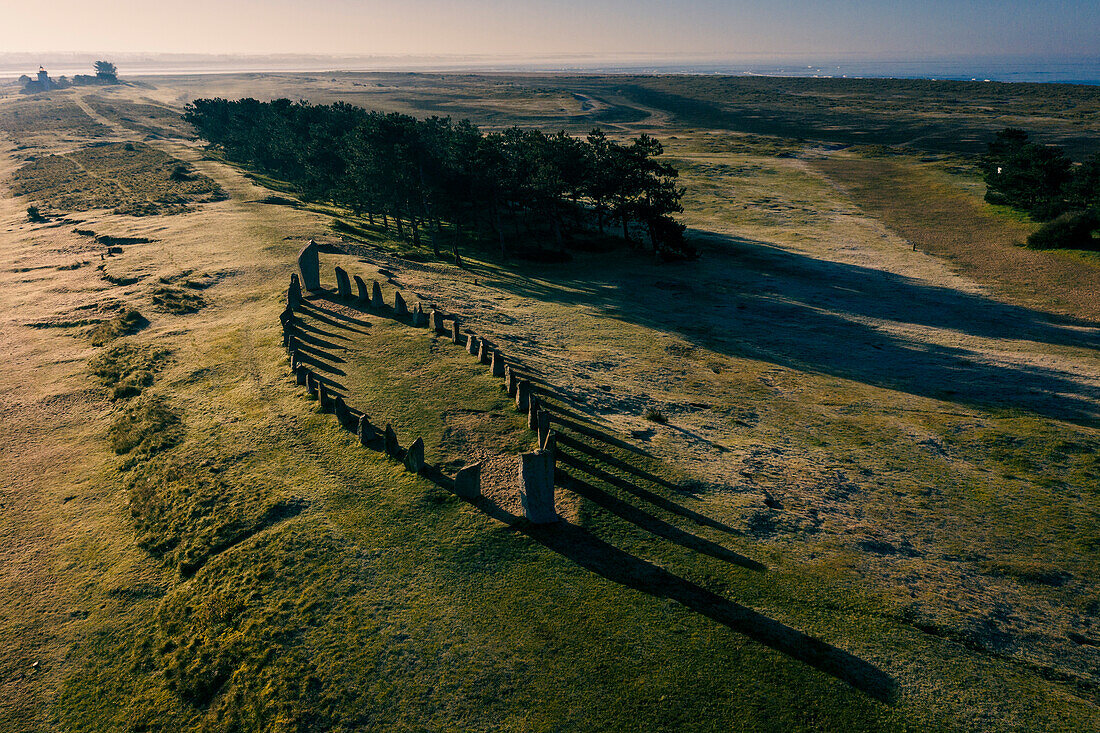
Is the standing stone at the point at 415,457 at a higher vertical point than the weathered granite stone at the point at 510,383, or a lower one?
lower

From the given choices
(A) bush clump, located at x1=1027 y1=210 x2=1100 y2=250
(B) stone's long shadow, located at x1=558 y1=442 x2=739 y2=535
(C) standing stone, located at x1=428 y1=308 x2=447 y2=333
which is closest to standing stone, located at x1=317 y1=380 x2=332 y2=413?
(C) standing stone, located at x1=428 y1=308 x2=447 y2=333

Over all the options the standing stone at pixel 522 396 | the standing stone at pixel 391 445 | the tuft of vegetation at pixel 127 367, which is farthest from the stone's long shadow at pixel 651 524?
the tuft of vegetation at pixel 127 367

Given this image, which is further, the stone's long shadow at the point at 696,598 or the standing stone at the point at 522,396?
the standing stone at the point at 522,396

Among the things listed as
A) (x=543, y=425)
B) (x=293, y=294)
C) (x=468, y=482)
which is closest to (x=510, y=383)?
(x=543, y=425)

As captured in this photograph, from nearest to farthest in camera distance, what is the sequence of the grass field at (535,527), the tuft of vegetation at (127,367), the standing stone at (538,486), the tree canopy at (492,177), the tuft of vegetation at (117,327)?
1. the grass field at (535,527)
2. the standing stone at (538,486)
3. the tuft of vegetation at (127,367)
4. the tuft of vegetation at (117,327)
5. the tree canopy at (492,177)

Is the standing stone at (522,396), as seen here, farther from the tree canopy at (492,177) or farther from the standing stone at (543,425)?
the tree canopy at (492,177)

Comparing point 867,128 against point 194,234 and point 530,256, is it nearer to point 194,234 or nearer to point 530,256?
point 530,256

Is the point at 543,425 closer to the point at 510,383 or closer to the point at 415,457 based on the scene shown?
the point at 510,383
